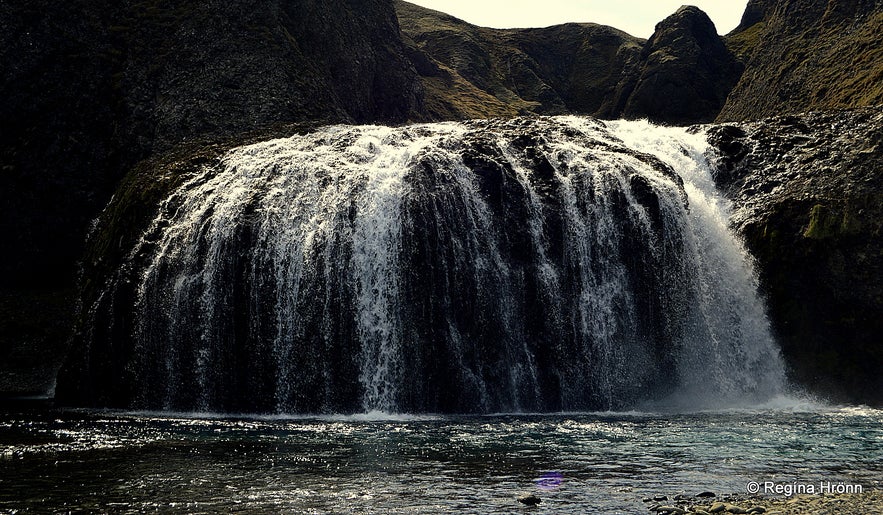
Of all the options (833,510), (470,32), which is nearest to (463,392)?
(833,510)

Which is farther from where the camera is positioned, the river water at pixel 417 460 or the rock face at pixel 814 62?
the rock face at pixel 814 62

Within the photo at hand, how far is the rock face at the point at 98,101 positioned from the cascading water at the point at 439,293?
545 inches

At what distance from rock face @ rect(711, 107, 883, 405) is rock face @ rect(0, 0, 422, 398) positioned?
29.4 m

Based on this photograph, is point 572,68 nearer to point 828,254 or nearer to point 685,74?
point 685,74

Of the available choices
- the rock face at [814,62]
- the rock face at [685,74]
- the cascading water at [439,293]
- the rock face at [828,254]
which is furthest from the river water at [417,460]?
the rock face at [685,74]

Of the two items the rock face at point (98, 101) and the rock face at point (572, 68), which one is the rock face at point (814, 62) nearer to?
the rock face at point (572, 68)

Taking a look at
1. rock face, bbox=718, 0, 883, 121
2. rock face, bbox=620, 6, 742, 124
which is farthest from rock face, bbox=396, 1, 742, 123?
rock face, bbox=718, 0, 883, 121

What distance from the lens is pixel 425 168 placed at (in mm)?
37938

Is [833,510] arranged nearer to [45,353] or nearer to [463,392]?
[463,392]

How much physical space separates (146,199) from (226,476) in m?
24.0

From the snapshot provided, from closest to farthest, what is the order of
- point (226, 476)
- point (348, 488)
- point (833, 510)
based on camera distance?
point (833, 510) → point (348, 488) → point (226, 476)

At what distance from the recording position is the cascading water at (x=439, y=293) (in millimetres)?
34031

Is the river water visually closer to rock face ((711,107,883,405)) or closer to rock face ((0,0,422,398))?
rock face ((711,107,883,405))

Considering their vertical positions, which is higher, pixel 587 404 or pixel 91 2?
pixel 91 2
